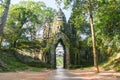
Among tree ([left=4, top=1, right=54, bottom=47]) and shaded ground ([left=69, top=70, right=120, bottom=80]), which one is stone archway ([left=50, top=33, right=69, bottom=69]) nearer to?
tree ([left=4, top=1, right=54, bottom=47])

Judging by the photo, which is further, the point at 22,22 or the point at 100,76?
the point at 22,22

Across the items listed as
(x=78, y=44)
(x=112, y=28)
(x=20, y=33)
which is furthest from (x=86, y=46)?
(x=112, y=28)

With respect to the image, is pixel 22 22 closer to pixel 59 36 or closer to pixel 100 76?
pixel 59 36

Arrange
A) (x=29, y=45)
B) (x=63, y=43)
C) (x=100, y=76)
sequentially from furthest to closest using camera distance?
(x=29, y=45)
(x=63, y=43)
(x=100, y=76)

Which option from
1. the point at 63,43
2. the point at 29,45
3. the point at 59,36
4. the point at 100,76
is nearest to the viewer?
the point at 100,76

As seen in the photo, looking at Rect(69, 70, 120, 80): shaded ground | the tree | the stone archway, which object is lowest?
Rect(69, 70, 120, 80): shaded ground

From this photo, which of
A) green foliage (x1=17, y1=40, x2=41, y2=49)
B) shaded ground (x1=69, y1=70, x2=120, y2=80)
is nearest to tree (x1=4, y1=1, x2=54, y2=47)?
green foliage (x1=17, y1=40, x2=41, y2=49)

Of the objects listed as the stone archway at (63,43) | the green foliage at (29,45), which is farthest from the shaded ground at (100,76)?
the green foliage at (29,45)


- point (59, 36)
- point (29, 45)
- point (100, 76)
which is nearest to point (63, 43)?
point (59, 36)

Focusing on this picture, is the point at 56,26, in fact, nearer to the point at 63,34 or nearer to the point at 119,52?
the point at 63,34

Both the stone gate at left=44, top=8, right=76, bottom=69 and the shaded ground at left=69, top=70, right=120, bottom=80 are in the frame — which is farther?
the stone gate at left=44, top=8, right=76, bottom=69

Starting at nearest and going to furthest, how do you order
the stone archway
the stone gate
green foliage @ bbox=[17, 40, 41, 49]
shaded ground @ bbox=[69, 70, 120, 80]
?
1. shaded ground @ bbox=[69, 70, 120, 80]
2. the stone archway
3. the stone gate
4. green foliage @ bbox=[17, 40, 41, 49]

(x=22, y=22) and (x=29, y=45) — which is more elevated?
(x=22, y=22)

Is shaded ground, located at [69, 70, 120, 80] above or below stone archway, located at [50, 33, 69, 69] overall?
below
